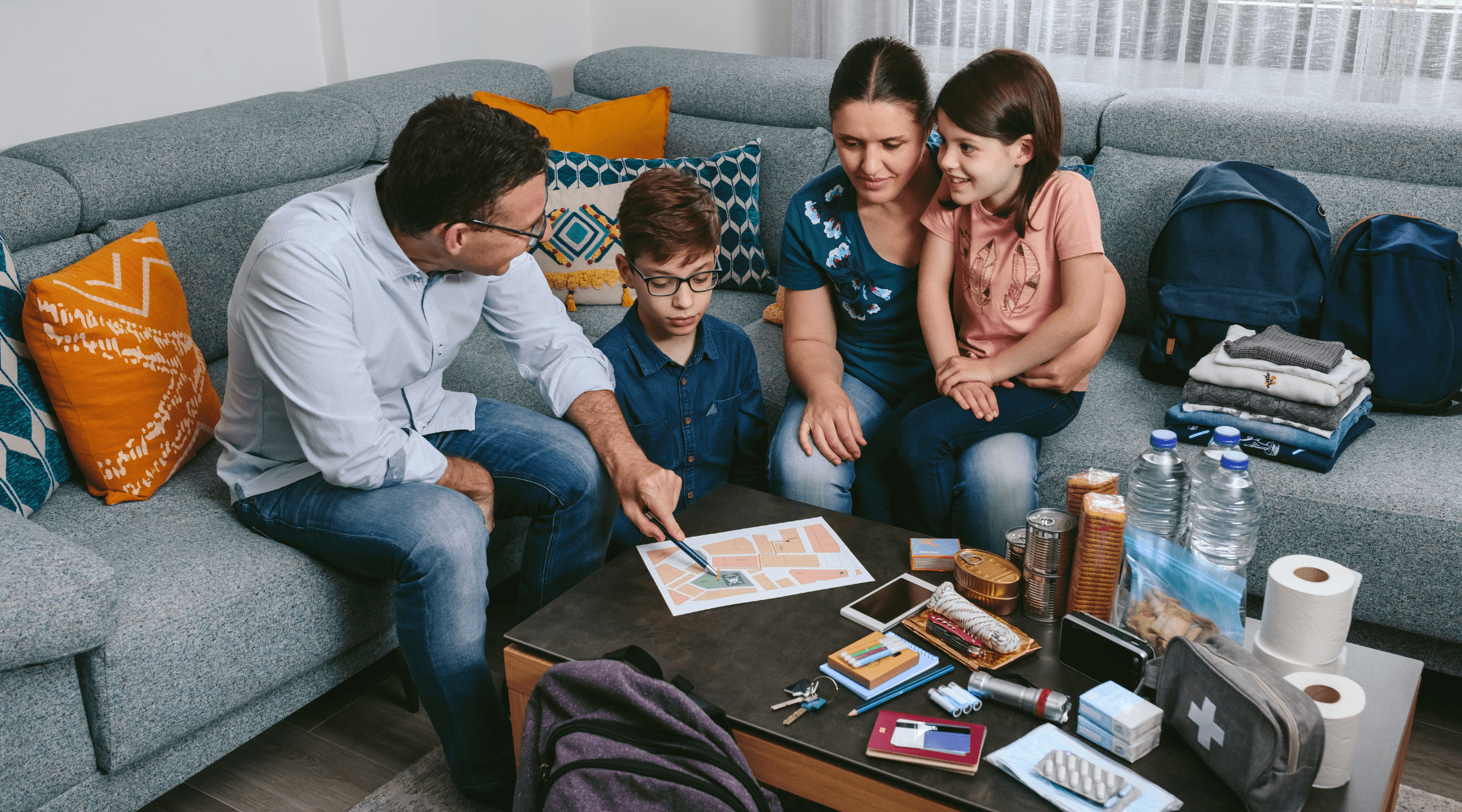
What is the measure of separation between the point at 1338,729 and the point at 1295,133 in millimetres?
1498

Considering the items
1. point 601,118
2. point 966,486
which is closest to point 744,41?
point 601,118

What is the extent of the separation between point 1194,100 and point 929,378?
0.93 m

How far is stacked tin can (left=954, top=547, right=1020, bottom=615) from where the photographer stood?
1.26 meters

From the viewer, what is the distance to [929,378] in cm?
188

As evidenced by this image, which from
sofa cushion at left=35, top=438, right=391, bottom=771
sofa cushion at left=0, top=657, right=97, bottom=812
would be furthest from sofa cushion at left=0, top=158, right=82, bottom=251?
sofa cushion at left=0, top=657, right=97, bottom=812

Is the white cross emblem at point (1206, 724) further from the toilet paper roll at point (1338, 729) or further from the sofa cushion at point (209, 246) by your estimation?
the sofa cushion at point (209, 246)

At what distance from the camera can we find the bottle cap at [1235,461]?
3.89 feet

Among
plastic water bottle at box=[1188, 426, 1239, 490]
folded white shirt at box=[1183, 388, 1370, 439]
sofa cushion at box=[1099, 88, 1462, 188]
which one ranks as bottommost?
folded white shirt at box=[1183, 388, 1370, 439]

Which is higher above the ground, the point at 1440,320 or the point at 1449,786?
the point at 1440,320

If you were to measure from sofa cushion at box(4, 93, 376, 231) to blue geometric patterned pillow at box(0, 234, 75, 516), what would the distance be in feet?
0.98

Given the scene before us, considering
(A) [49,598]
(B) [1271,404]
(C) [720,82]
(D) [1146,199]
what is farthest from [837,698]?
(C) [720,82]

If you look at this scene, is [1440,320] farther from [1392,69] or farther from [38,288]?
[38,288]

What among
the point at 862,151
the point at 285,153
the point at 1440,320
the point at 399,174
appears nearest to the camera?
the point at 399,174

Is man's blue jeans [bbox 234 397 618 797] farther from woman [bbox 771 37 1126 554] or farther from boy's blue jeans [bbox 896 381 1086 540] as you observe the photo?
boy's blue jeans [bbox 896 381 1086 540]
